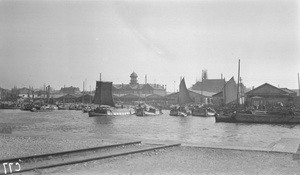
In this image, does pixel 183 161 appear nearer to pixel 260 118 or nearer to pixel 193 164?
pixel 193 164

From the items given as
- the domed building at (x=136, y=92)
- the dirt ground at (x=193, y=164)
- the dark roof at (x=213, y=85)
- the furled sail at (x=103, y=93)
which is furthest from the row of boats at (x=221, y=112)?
the dark roof at (x=213, y=85)

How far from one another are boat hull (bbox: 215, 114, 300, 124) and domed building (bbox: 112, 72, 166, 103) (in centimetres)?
5465

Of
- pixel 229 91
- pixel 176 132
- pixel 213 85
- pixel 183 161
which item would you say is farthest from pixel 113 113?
pixel 213 85

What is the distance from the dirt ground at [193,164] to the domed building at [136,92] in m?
88.3

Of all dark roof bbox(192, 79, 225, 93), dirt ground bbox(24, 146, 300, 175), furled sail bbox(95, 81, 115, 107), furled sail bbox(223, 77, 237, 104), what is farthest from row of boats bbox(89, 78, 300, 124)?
dark roof bbox(192, 79, 225, 93)

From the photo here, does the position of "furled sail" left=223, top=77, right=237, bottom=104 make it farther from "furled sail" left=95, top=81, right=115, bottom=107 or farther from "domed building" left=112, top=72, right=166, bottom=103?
"domed building" left=112, top=72, right=166, bottom=103

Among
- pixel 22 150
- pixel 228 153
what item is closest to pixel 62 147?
pixel 22 150

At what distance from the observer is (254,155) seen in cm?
1039

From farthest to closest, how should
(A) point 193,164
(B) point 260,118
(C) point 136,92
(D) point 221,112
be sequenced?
(C) point 136,92, (D) point 221,112, (B) point 260,118, (A) point 193,164

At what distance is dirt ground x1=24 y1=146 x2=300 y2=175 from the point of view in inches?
319

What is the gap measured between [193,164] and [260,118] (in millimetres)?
37743

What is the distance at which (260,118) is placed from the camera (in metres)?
43.9

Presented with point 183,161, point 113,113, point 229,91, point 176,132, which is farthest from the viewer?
point 113,113

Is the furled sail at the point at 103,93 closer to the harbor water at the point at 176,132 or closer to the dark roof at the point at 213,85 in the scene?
the harbor water at the point at 176,132
